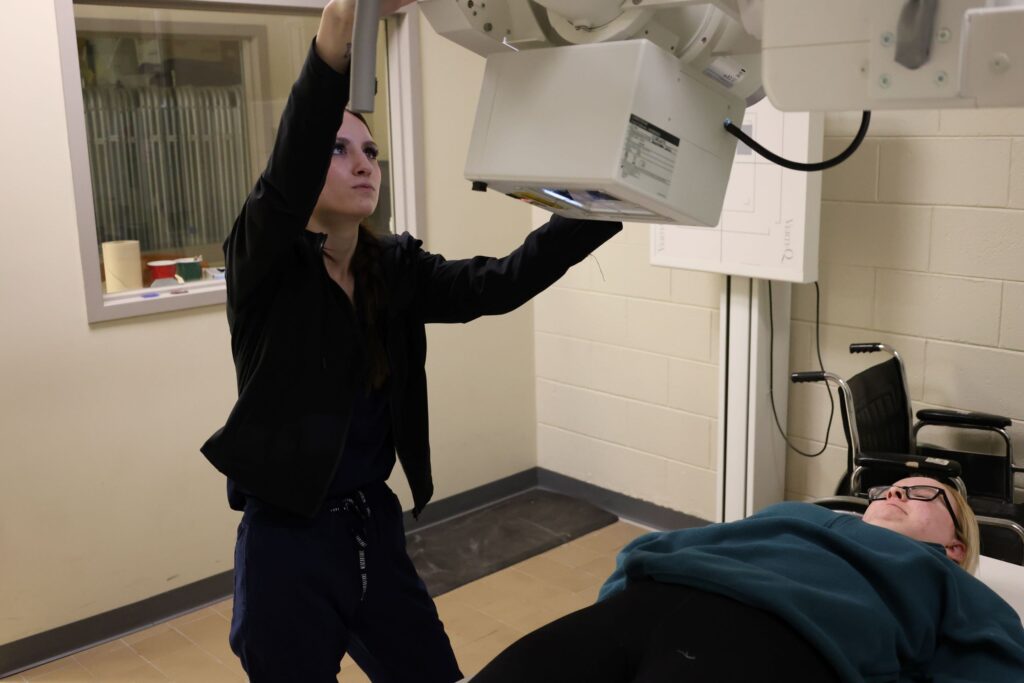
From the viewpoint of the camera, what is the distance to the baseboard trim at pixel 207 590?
297cm

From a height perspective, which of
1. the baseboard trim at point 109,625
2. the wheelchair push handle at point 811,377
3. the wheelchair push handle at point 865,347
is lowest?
the baseboard trim at point 109,625

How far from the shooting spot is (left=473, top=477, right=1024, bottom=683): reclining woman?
1.59 m

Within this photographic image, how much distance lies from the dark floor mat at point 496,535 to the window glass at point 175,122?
125cm

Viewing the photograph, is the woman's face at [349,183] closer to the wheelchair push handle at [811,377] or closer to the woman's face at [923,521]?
the woman's face at [923,521]

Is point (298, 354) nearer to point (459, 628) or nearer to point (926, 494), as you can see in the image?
point (926, 494)

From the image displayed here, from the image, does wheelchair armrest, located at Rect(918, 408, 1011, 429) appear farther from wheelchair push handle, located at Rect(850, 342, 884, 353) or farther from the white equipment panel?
Answer: the white equipment panel

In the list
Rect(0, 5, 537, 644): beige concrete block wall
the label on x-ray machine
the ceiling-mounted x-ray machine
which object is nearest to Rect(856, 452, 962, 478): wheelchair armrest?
the ceiling-mounted x-ray machine

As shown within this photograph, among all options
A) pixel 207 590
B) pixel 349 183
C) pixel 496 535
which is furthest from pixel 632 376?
pixel 349 183

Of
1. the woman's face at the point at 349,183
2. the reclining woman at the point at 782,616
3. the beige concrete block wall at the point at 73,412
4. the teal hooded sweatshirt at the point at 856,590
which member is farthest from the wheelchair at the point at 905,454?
the beige concrete block wall at the point at 73,412

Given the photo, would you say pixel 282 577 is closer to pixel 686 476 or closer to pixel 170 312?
pixel 170 312

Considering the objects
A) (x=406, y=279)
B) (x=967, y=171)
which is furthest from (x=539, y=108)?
(x=967, y=171)

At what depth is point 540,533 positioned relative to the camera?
152 inches

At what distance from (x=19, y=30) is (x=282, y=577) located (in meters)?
1.85

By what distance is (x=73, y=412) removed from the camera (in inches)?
116
